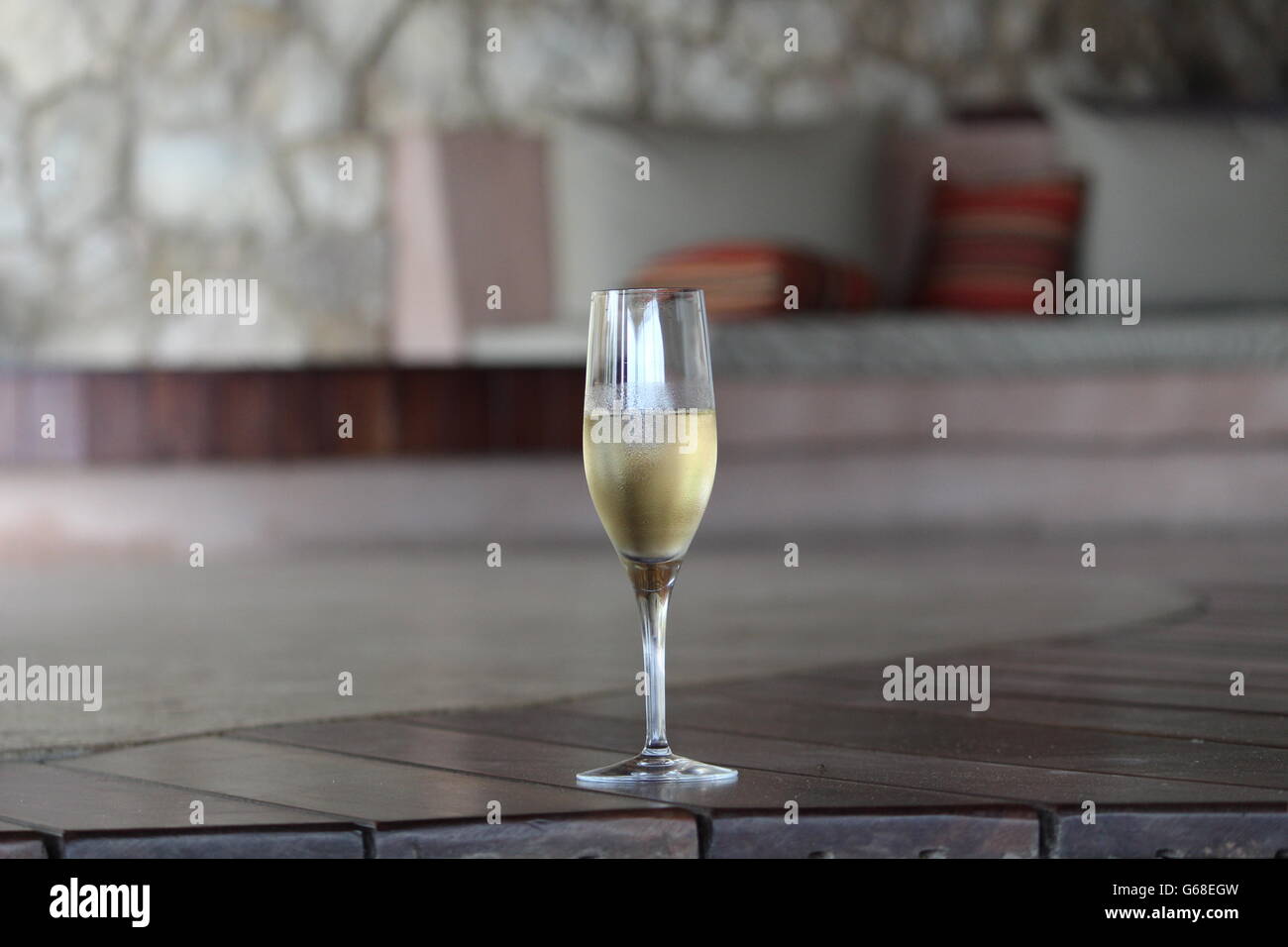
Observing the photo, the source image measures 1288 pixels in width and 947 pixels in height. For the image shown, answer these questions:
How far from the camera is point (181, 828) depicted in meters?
0.72

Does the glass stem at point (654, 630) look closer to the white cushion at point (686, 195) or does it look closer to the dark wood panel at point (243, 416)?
the dark wood panel at point (243, 416)

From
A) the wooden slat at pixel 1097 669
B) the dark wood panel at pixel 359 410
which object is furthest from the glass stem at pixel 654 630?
the dark wood panel at pixel 359 410

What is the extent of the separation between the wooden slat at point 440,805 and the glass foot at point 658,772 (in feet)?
0.12

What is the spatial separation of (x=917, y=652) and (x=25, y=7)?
149 inches

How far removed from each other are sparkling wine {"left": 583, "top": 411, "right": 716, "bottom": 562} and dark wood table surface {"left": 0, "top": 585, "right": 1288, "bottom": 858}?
0.12 meters

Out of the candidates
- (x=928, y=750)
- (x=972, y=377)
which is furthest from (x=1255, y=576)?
(x=928, y=750)

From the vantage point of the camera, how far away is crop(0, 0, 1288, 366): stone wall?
14.9 feet

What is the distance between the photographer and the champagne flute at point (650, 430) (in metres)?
0.82

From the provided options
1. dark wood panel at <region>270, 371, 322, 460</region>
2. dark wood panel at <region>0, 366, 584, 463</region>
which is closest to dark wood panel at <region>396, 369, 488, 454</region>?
dark wood panel at <region>0, 366, 584, 463</region>

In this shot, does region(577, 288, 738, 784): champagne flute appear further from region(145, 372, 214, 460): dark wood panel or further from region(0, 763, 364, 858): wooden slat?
region(145, 372, 214, 460): dark wood panel

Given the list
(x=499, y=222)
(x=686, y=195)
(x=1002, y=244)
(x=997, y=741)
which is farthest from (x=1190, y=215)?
(x=997, y=741)

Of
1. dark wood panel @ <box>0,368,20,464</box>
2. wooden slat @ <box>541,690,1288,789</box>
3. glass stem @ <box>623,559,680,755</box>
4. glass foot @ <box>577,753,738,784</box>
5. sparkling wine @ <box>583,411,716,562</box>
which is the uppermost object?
dark wood panel @ <box>0,368,20,464</box>

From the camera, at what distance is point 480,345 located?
373 cm
